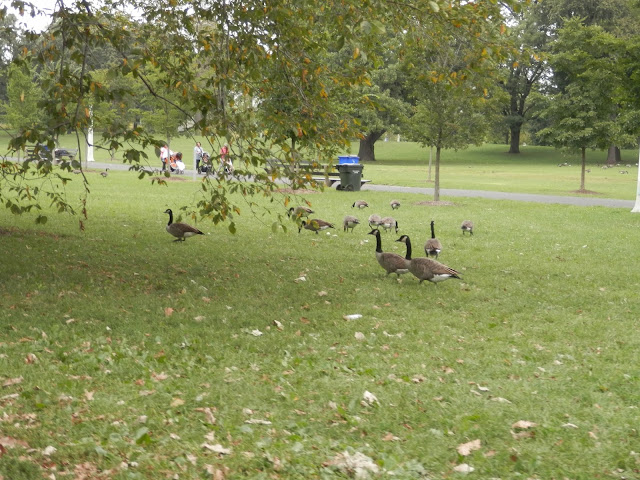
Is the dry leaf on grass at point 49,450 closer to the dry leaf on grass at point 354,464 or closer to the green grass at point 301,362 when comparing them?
the green grass at point 301,362

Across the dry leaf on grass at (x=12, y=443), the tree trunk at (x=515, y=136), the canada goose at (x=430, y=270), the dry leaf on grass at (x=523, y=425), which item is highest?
the tree trunk at (x=515, y=136)

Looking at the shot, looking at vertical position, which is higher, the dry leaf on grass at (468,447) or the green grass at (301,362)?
the green grass at (301,362)

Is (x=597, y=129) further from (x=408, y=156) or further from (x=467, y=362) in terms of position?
(x=408, y=156)

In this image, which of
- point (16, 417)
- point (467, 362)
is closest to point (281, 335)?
point (467, 362)


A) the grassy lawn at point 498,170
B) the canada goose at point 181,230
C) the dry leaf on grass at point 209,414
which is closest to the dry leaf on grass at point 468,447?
the dry leaf on grass at point 209,414

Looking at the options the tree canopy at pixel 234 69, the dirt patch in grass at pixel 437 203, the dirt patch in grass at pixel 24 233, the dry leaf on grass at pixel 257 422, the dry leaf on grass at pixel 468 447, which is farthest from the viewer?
the dirt patch in grass at pixel 437 203

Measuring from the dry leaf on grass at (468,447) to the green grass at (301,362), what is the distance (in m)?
0.06

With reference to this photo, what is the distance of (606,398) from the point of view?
6.77 m

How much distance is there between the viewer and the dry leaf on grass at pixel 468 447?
548cm

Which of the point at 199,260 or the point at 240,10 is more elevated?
the point at 240,10

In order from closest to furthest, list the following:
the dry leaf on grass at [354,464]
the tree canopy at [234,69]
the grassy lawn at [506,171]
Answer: the dry leaf on grass at [354,464] → the tree canopy at [234,69] → the grassy lawn at [506,171]

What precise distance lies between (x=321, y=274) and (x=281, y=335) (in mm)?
4168

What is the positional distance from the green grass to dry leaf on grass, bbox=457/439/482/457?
0.06 metres

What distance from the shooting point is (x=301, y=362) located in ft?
25.2
